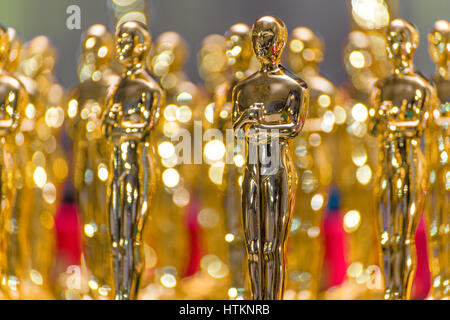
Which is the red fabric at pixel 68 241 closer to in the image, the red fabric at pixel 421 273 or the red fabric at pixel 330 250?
the red fabric at pixel 330 250

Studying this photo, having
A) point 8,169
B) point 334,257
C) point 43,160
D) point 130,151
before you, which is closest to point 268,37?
point 130,151

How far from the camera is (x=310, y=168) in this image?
3914 millimetres

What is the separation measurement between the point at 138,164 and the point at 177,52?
52.5 inches

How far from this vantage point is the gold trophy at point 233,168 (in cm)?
364

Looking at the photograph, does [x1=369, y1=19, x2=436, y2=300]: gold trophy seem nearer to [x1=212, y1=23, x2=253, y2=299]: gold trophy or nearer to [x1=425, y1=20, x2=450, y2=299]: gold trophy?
[x1=425, y1=20, x2=450, y2=299]: gold trophy

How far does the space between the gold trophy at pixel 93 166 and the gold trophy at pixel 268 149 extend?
1041 millimetres

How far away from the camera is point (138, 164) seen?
11.0 ft

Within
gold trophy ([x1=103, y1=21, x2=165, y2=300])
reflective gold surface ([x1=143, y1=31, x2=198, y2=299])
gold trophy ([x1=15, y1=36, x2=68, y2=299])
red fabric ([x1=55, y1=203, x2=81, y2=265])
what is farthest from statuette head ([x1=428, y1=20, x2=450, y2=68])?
red fabric ([x1=55, y1=203, x2=81, y2=265])

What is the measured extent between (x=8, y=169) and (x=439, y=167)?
2.07m

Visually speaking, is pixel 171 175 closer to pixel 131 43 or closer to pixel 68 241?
pixel 68 241

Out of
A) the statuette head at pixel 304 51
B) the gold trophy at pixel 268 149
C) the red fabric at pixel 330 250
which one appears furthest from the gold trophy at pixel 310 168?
the gold trophy at pixel 268 149

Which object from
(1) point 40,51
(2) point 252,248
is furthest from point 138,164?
(1) point 40,51
